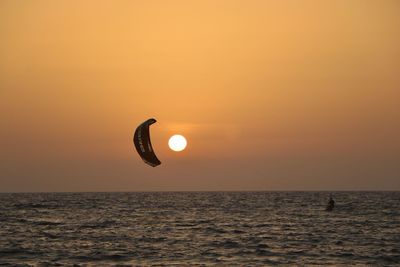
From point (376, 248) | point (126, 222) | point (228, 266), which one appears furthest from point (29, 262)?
point (126, 222)

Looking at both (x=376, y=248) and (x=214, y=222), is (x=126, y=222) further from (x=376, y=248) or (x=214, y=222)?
(x=376, y=248)

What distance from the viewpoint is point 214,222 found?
64.1 metres

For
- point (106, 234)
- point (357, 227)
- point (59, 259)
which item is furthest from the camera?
point (357, 227)

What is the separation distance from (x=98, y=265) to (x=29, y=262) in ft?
12.2

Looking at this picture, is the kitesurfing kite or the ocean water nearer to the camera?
the ocean water

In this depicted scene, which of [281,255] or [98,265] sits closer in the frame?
[98,265]

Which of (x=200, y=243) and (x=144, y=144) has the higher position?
(x=144, y=144)

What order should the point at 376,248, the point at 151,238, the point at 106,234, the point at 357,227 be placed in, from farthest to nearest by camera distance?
the point at 357,227, the point at 106,234, the point at 151,238, the point at 376,248

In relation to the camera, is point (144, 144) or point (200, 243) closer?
point (144, 144)

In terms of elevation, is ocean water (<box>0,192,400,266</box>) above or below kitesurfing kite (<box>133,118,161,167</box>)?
below

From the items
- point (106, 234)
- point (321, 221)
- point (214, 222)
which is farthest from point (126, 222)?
point (321, 221)

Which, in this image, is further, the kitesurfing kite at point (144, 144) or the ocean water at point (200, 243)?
the kitesurfing kite at point (144, 144)

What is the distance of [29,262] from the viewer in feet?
115

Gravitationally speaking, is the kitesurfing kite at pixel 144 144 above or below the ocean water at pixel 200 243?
above
